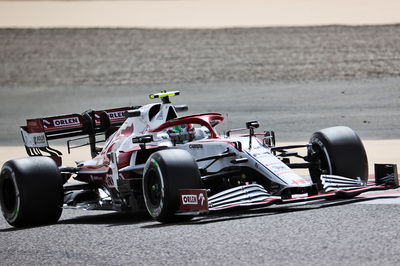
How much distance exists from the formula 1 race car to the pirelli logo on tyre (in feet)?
0.04

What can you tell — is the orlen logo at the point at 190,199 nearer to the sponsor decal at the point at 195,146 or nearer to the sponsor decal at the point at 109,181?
the sponsor decal at the point at 195,146

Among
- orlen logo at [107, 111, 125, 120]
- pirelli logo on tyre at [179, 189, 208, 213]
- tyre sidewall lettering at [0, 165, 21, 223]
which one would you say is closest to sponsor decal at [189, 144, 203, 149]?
pirelli logo on tyre at [179, 189, 208, 213]

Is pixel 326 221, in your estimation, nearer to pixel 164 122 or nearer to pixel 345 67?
pixel 164 122

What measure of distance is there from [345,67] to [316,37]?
609cm

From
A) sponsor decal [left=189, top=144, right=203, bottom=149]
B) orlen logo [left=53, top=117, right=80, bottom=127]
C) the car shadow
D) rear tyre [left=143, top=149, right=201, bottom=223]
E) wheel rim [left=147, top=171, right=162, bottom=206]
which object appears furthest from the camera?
orlen logo [left=53, top=117, right=80, bottom=127]

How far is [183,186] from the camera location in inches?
448

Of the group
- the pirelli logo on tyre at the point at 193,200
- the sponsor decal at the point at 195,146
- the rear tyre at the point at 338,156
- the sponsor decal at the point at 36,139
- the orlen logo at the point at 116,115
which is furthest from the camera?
the orlen logo at the point at 116,115

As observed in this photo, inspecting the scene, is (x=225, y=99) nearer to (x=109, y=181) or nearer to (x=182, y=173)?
(x=109, y=181)

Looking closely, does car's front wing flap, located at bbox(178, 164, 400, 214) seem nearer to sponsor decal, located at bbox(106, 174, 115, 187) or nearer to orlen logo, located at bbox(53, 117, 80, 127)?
sponsor decal, located at bbox(106, 174, 115, 187)

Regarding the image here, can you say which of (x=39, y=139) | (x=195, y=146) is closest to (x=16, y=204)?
(x=39, y=139)

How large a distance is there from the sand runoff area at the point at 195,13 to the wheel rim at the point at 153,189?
38.2 m

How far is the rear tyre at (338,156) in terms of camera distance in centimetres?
1298

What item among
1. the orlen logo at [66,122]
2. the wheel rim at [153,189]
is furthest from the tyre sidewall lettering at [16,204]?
the wheel rim at [153,189]

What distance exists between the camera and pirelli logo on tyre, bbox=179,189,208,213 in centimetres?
1117
